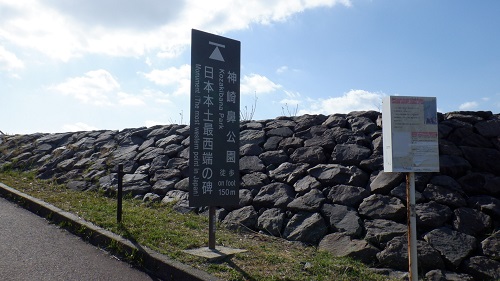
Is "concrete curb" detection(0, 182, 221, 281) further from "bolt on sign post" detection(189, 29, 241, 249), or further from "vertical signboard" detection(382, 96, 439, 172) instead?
"vertical signboard" detection(382, 96, 439, 172)

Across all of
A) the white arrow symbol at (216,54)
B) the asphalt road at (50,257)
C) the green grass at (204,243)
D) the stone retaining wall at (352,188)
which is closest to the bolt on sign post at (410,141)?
→ the green grass at (204,243)

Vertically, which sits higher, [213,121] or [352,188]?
[213,121]

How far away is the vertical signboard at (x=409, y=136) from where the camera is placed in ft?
16.3

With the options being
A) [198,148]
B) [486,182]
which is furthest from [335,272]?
[486,182]

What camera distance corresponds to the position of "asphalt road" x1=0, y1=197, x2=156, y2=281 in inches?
213

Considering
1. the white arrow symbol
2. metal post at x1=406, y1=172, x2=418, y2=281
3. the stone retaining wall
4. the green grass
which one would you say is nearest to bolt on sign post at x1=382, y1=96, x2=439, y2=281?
metal post at x1=406, y1=172, x2=418, y2=281

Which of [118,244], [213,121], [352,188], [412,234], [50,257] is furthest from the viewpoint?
[352,188]

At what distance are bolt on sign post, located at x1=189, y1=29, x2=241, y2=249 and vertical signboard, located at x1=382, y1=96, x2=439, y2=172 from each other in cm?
224

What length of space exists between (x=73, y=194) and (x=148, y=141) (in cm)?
272

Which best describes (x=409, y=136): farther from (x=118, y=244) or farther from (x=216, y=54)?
(x=118, y=244)

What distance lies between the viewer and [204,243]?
21.0 ft

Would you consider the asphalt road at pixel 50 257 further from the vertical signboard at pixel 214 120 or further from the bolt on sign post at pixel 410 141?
the bolt on sign post at pixel 410 141

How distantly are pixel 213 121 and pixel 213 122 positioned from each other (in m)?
0.01

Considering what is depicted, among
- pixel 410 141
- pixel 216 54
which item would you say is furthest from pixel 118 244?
pixel 410 141
